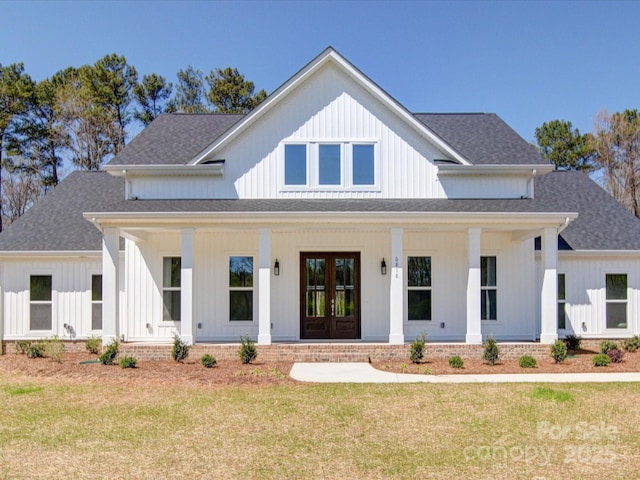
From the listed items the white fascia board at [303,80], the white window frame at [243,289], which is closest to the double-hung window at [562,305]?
the white fascia board at [303,80]

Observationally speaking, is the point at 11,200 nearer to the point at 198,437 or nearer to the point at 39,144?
the point at 39,144

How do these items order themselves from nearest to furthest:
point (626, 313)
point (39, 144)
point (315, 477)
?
point (315, 477) < point (626, 313) < point (39, 144)

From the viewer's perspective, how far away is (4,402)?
9.54 meters

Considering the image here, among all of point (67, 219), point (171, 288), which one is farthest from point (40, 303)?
point (171, 288)

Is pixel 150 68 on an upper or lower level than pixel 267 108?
upper

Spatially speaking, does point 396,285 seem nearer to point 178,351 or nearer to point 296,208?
point 296,208

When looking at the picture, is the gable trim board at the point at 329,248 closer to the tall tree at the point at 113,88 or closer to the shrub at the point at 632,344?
the shrub at the point at 632,344

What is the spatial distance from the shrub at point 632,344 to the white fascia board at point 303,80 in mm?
6801

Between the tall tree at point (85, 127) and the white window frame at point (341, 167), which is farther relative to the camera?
the tall tree at point (85, 127)

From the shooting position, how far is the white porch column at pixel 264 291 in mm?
14070

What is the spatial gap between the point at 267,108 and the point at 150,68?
25.6m

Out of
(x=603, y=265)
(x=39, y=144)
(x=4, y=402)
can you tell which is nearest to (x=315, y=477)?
(x=4, y=402)

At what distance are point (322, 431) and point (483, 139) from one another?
42.1ft

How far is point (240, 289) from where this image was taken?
16188mm
